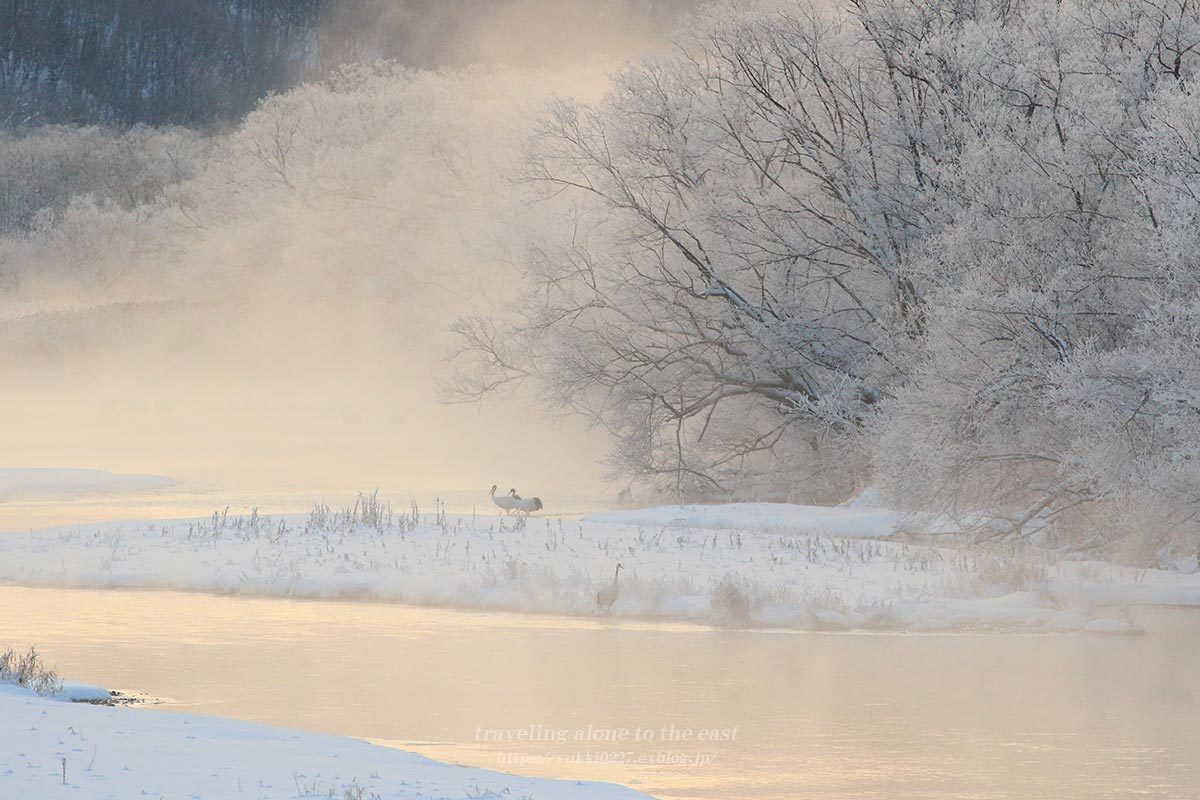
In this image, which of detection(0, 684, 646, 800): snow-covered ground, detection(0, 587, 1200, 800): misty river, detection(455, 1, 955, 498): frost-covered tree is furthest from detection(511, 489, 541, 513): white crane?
detection(0, 684, 646, 800): snow-covered ground

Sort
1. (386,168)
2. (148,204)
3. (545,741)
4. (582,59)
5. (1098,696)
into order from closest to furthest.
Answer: (545,741)
(1098,696)
(386,168)
(582,59)
(148,204)

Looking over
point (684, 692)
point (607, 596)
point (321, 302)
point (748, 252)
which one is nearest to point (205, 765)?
point (684, 692)

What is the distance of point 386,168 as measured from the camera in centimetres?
6444

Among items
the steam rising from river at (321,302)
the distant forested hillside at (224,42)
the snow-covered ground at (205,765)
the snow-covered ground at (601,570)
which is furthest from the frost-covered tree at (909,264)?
the distant forested hillside at (224,42)

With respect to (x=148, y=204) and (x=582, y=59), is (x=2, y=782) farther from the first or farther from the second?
(x=148, y=204)

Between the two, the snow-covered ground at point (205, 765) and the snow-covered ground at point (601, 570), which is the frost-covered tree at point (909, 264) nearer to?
the snow-covered ground at point (601, 570)

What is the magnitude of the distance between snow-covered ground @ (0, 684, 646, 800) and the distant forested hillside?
264ft

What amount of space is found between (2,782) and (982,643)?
1107 cm

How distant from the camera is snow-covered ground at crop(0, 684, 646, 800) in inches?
328

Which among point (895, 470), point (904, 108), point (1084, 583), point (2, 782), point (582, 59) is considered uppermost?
point (582, 59)

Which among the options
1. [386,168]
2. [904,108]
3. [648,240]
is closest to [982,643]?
[904,108]

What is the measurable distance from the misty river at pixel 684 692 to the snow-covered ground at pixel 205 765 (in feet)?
3.31

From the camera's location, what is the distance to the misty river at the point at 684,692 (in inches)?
428

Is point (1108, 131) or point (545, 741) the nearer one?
point (545, 741)
